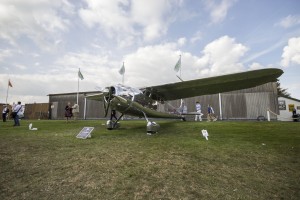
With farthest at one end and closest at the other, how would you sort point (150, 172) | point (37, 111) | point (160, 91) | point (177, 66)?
point (37, 111) → point (177, 66) → point (160, 91) → point (150, 172)

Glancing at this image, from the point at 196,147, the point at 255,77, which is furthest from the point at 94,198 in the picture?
the point at 255,77

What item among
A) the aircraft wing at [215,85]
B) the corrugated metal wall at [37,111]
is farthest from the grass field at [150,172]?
the corrugated metal wall at [37,111]

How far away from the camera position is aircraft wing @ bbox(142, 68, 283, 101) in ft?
32.6

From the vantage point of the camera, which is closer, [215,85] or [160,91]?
[215,85]

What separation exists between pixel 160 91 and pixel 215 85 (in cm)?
407

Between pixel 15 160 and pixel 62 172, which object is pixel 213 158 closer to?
pixel 62 172

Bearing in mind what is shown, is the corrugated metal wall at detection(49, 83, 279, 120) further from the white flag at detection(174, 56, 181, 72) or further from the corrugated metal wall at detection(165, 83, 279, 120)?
the white flag at detection(174, 56, 181, 72)

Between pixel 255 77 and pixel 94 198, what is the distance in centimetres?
1000

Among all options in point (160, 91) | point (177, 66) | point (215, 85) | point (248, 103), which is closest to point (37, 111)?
point (177, 66)

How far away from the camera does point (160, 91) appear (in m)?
14.2

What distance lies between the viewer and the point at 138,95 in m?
11.5

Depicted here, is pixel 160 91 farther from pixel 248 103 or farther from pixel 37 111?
pixel 37 111

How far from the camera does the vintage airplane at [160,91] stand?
1021 cm

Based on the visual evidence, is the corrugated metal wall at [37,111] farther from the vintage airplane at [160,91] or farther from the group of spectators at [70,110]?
the vintage airplane at [160,91]
